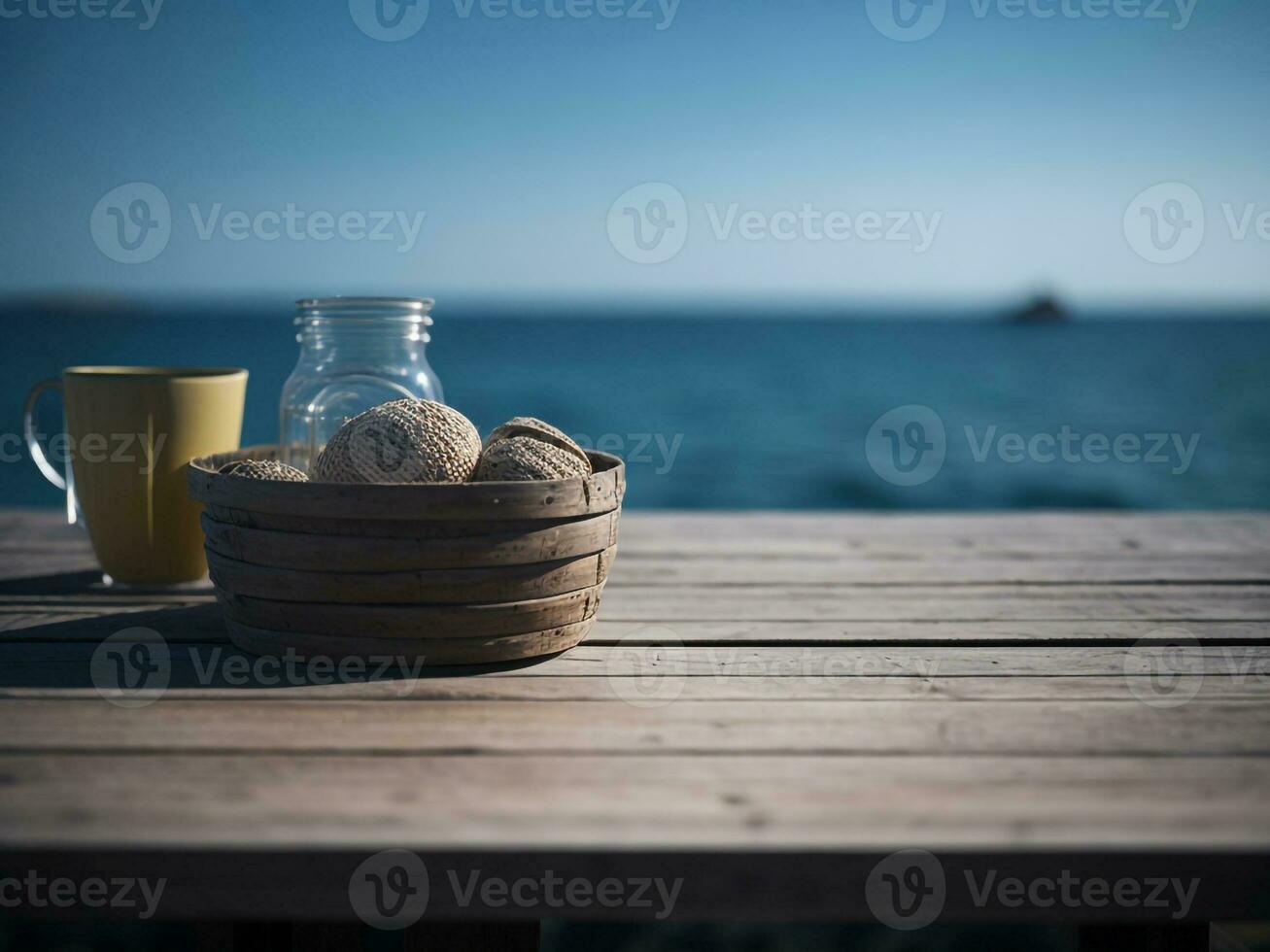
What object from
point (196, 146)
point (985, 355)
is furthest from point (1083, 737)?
point (985, 355)

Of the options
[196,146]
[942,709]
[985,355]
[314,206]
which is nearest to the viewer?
[942,709]

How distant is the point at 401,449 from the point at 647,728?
45 centimetres

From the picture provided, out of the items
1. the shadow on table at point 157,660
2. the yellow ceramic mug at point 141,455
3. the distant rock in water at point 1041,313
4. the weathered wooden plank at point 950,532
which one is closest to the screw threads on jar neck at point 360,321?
→ the yellow ceramic mug at point 141,455

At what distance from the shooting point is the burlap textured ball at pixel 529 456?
46.2 inches

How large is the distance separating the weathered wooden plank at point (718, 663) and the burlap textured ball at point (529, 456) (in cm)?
23

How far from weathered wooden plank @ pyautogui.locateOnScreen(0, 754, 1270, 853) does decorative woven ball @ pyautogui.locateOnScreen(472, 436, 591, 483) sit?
0.37 m

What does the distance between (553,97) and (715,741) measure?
12678mm

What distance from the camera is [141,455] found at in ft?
4.88

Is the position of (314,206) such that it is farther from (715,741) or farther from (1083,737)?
(1083,737)

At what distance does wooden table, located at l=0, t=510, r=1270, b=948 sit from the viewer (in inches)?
29.9

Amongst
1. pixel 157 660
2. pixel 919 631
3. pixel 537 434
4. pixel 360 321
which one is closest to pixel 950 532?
pixel 919 631

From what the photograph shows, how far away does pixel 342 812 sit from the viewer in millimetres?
800

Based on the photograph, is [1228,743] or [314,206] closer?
[1228,743]

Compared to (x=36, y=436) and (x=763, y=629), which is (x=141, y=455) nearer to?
(x=36, y=436)
